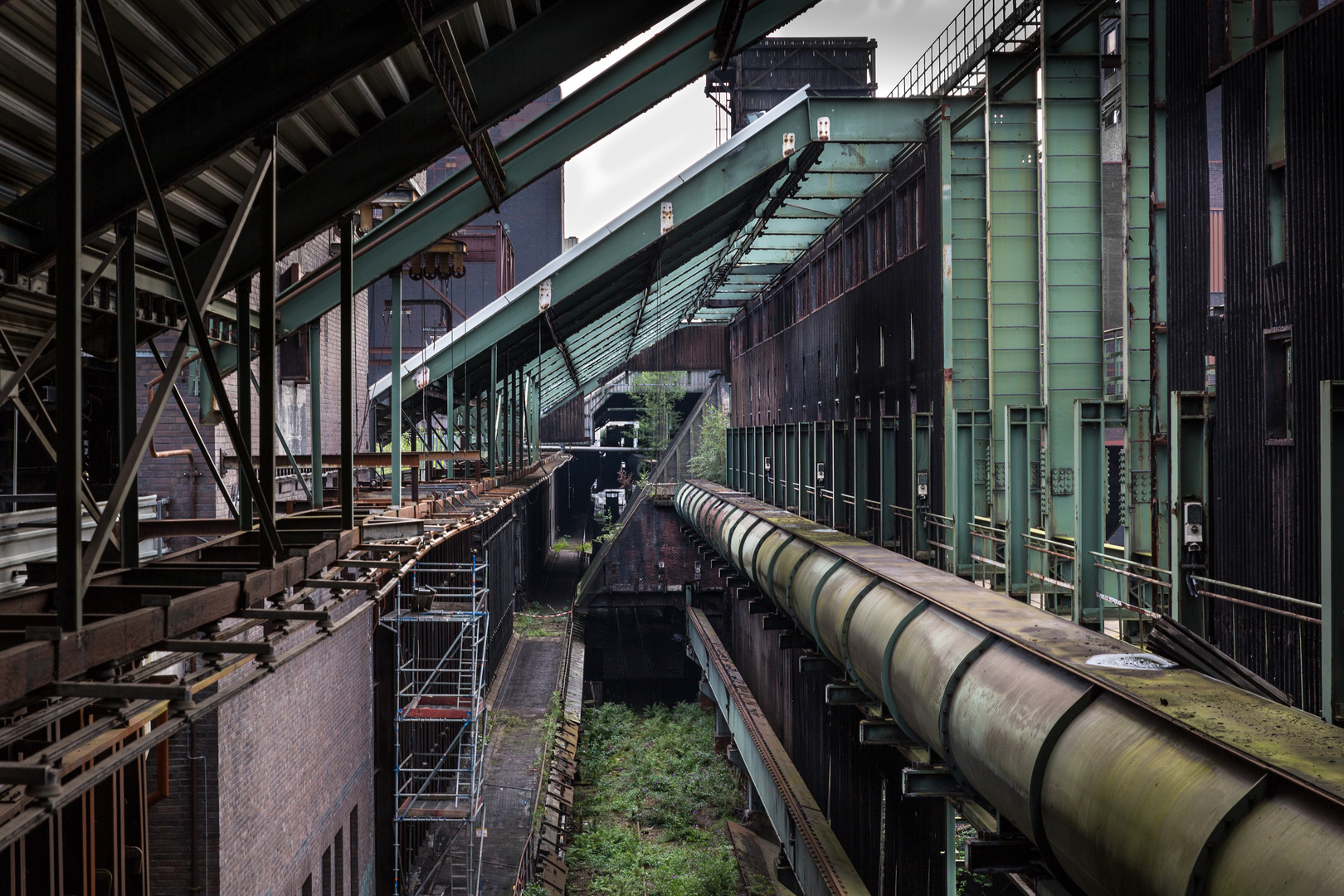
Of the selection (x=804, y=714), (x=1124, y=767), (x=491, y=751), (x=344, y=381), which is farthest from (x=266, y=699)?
(x=804, y=714)

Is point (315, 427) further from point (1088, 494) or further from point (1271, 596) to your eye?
point (1088, 494)

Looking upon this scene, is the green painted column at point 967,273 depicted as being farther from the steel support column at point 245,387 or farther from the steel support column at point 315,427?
the steel support column at point 245,387

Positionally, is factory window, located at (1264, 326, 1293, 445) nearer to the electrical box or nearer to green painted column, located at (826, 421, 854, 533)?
the electrical box

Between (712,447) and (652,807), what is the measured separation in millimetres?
22568

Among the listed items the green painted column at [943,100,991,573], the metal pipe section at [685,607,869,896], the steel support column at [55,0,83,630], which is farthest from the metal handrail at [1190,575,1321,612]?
the metal pipe section at [685,607,869,896]

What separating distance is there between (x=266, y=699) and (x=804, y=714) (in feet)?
39.5

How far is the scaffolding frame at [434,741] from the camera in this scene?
1314 cm

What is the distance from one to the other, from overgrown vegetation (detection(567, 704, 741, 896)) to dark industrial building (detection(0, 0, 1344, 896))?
1.45 feet

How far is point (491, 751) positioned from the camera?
1823 cm

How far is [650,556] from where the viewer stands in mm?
33188

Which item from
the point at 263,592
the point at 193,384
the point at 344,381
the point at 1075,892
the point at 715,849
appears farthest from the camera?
the point at 715,849

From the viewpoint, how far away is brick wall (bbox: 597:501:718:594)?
32.8 m

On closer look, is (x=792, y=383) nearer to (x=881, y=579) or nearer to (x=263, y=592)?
(x=881, y=579)

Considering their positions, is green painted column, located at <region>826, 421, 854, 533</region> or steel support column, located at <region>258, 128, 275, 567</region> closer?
steel support column, located at <region>258, 128, 275, 567</region>
